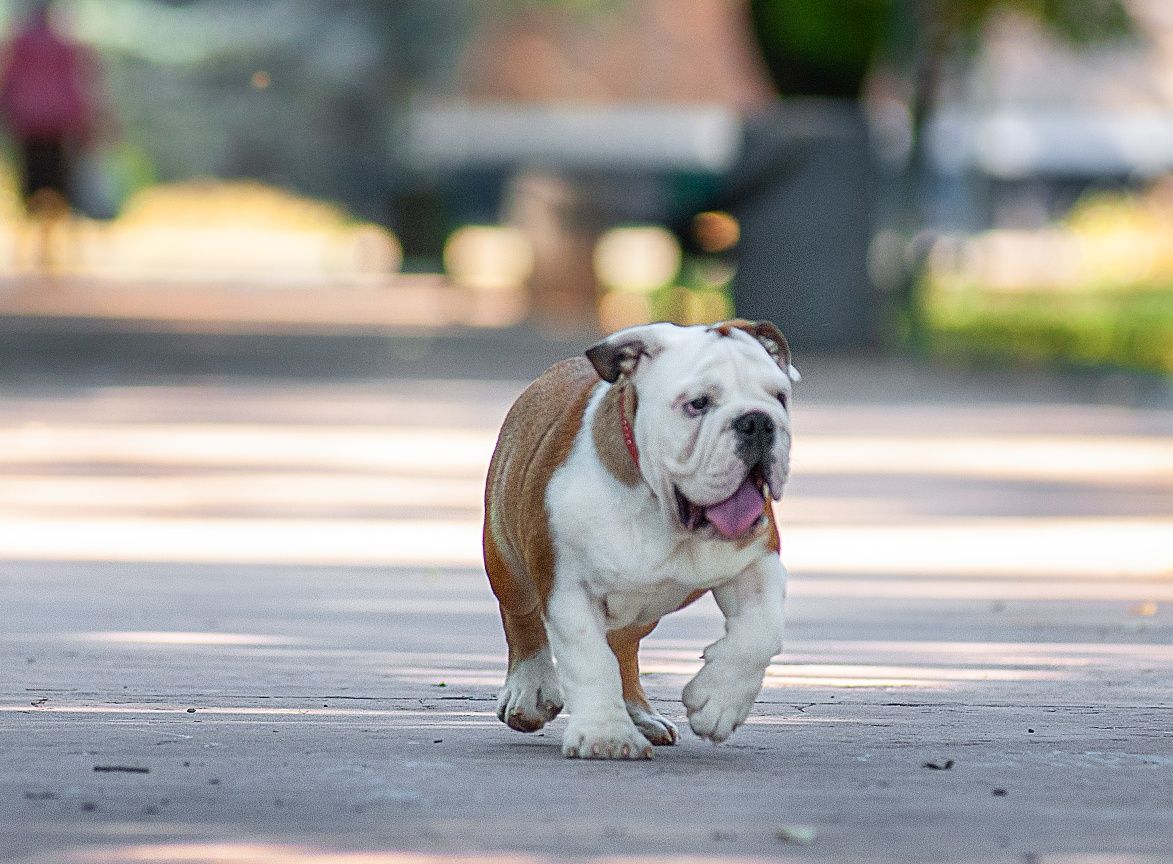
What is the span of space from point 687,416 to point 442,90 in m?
38.4

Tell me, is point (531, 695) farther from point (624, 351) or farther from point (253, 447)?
point (253, 447)

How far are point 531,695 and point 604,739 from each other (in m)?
0.38

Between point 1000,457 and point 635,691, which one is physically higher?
point 635,691

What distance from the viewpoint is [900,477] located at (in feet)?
37.9

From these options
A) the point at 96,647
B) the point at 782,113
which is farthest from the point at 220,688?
the point at 782,113

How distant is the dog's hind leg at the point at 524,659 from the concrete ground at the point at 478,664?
64mm

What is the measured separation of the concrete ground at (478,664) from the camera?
4633mm

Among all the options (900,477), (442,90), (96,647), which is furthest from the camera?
(442,90)

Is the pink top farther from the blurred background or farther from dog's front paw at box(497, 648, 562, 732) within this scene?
dog's front paw at box(497, 648, 562, 732)

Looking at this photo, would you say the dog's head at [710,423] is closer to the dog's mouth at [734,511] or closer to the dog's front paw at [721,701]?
the dog's mouth at [734,511]

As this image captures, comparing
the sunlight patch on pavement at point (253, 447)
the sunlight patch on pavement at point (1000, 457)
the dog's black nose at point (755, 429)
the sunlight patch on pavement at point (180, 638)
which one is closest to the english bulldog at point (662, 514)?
the dog's black nose at point (755, 429)

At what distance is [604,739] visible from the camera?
208 inches

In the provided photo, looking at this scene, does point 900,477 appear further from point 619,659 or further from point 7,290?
point 7,290

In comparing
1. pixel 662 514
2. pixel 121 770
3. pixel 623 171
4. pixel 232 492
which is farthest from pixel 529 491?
pixel 623 171
